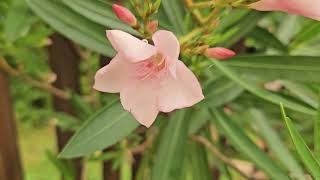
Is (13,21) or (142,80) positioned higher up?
(142,80)

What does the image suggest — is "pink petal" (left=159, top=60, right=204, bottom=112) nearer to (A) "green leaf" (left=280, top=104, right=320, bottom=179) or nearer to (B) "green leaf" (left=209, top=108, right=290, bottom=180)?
(A) "green leaf" (left=280, top=104, right=320, bottom=179)

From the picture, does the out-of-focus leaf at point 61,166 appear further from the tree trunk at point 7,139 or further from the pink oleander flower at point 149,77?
the pink oleander flower at point 149,77

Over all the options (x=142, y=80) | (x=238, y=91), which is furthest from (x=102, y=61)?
(x=142, y=80)

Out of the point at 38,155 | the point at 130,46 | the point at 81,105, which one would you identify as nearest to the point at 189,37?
the point at 130,46

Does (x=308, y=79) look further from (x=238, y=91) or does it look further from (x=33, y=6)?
(x=33, y=6)

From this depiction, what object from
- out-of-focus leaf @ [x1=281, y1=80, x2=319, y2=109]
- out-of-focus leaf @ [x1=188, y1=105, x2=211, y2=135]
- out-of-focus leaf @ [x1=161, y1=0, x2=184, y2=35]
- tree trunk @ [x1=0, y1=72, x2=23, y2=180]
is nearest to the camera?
out-of-focus leaf @ [x1=161, y1=0, x2=184, y2=35]

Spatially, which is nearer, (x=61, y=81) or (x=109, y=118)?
(x=109, y=118)

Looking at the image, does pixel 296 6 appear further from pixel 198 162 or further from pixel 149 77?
pixel 198 162

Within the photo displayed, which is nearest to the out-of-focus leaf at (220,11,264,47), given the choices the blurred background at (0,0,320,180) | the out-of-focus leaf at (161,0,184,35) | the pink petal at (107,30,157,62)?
the blurred background at (0,0,320,180)
